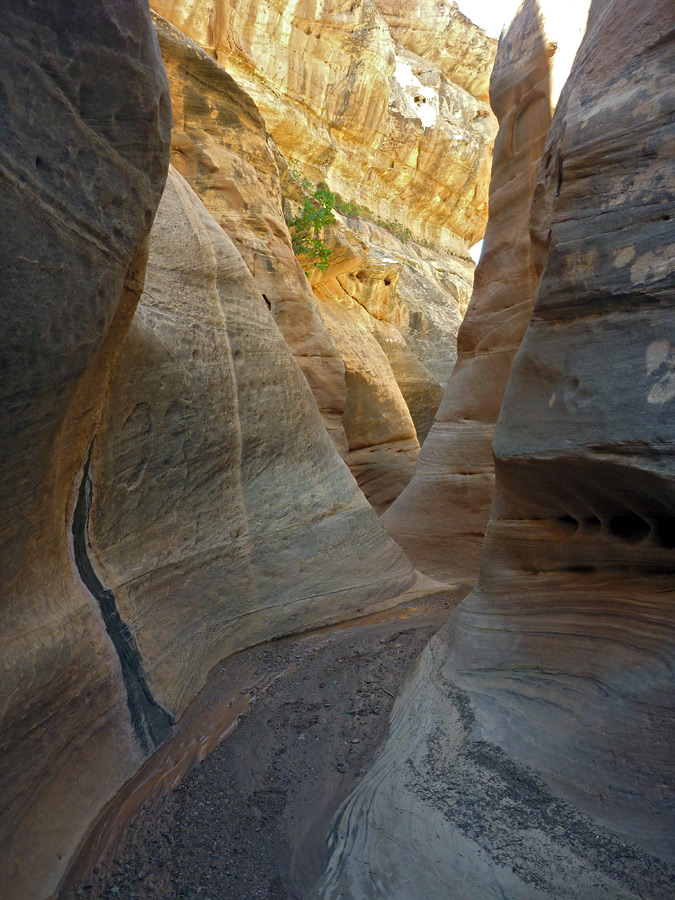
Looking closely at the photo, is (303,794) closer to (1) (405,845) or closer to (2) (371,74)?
(1) (405,845)

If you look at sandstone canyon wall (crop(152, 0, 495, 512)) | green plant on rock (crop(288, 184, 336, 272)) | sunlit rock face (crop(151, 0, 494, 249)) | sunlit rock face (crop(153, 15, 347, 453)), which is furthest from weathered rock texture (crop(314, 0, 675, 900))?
sunlit rock face (crop(151, 0, 494, 249))

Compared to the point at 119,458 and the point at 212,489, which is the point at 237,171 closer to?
the point at 212,489

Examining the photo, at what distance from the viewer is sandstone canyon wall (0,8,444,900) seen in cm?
222

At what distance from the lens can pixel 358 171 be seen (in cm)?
1711

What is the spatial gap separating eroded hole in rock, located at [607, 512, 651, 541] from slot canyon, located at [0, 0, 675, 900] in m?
0.01

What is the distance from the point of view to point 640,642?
259cm

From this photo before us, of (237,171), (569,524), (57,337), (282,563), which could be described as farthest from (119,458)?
(237,171)

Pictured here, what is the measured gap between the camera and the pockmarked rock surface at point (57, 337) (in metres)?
2.13

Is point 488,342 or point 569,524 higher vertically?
point 488,342

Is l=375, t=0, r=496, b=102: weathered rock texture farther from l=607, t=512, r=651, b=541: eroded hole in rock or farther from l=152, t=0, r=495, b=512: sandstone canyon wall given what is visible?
l=607, t=512, r=651, b=541: eroded hole in rock

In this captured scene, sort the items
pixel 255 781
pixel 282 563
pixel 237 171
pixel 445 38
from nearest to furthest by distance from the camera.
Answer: pixel 255 781 → pixel 282 563 → pixel 237 171 → pixel 445 38

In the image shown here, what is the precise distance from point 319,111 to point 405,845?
676 inches

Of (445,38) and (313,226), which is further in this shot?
(445,38)

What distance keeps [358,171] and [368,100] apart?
186 cm
